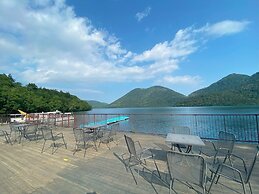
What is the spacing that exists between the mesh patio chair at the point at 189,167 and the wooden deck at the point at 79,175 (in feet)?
2.19

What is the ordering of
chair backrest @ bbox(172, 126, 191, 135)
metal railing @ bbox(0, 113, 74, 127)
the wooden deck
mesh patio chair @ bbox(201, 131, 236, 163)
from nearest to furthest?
the wooden deck < mesh patio chair @ bbox(201, 131, 236, 163) < chair backrest @ bbox(172, 126, 191, 135) < metal railing @ bbox(0, 113, 74, 127)

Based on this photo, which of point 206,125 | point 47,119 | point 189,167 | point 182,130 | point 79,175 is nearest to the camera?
point 189,167

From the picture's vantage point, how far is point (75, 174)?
3.98 metres

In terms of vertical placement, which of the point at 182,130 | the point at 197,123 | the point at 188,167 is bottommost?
the point at 197,123

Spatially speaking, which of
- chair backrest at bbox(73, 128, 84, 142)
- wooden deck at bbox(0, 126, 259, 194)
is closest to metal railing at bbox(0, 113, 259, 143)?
wooden deck at bbox(0, 126, 259, 194)

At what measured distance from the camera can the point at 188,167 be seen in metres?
2.46

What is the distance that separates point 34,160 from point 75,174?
191 cm

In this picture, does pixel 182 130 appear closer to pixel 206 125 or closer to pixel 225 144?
pixel 225 144

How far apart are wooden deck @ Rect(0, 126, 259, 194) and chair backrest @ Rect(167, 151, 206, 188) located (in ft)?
2.19

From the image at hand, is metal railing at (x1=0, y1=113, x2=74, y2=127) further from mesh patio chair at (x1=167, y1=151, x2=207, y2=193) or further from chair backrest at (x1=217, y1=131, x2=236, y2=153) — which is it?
mesh patio chair at (x1=167, y1=151, x2=207, y2=193)

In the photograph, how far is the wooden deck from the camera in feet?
10.5

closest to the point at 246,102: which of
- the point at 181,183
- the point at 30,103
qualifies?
the point at 30,103

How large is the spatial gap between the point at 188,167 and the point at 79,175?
8.15ft

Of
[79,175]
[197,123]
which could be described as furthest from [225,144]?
[197,123]
